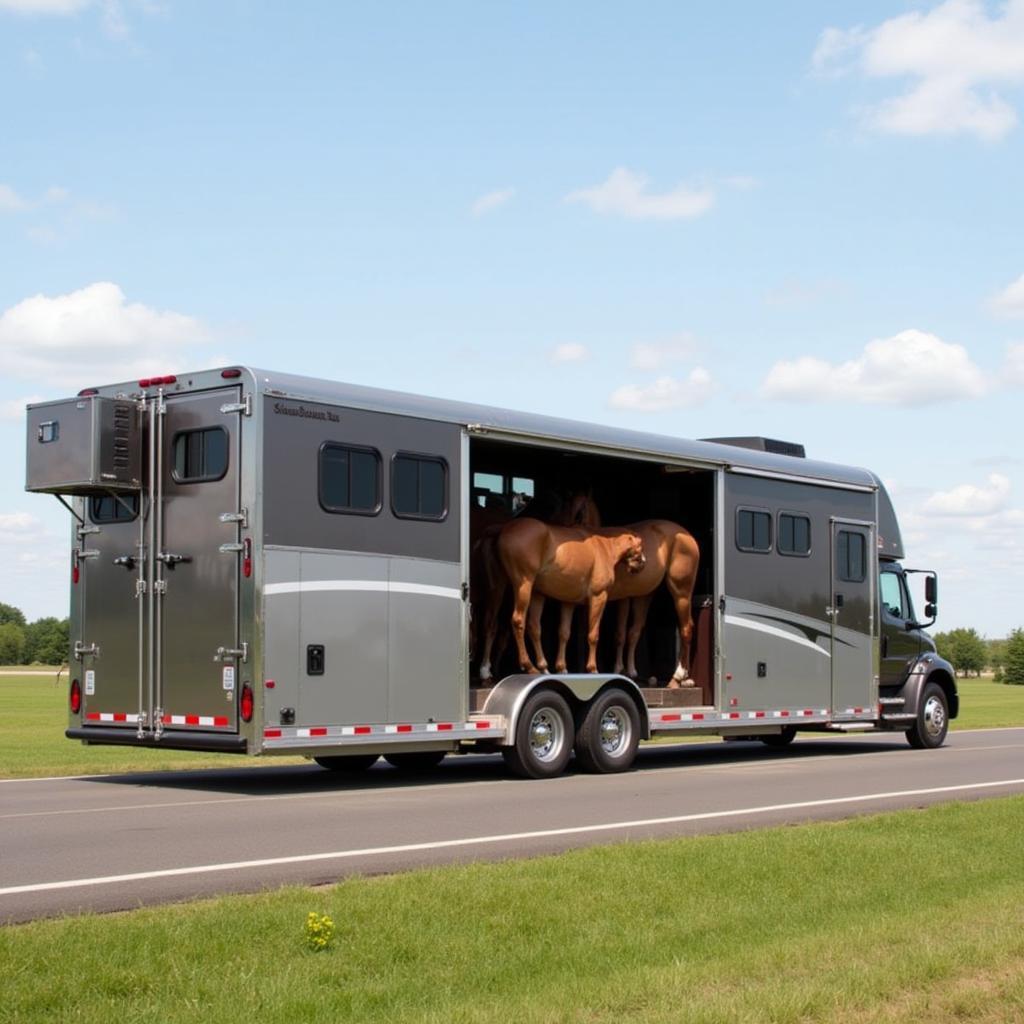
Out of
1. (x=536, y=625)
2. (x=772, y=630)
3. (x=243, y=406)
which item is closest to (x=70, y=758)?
(x=536, y=625)

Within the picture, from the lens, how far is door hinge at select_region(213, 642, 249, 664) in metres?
13.4

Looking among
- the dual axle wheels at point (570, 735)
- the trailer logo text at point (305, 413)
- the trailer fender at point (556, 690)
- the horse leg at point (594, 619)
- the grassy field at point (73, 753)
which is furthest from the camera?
the horse leg at point (594, 619)

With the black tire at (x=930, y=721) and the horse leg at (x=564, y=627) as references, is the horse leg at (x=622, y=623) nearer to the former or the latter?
the horse leg at (x=564, y=627)

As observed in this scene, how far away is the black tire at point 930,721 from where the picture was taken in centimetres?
2205

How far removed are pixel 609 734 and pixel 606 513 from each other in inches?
157

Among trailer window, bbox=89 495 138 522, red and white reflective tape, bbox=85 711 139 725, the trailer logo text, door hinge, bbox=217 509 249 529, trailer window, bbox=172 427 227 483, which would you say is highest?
the trailer logo text

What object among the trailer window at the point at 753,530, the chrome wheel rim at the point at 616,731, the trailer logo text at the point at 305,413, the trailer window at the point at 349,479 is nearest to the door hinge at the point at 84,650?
the trailer window at the point at 349,479

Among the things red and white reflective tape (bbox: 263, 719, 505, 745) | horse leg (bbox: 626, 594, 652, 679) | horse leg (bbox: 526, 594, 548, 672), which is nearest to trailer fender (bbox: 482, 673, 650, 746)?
red and white reflective tape (bbox: 263, 719, 505, 745)

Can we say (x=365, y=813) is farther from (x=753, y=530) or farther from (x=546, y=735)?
(x=753, y=530)

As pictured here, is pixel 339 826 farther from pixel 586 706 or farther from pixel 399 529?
pixel 586 706

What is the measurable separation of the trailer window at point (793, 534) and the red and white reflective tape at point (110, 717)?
866cm

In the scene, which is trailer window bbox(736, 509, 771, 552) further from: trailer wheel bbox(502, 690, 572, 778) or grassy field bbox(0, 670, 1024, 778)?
grassy field bbox(0, 670, 1024, 778)

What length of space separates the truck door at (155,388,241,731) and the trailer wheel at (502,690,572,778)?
11.3 feet

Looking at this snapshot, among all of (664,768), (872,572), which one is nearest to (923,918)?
(664,768)
